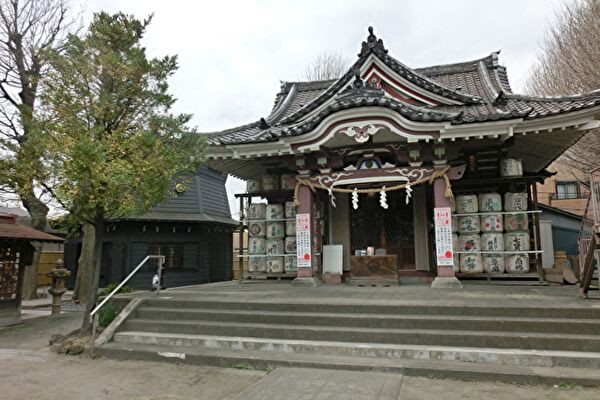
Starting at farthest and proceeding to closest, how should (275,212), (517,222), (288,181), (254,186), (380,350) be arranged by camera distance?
(254,186)
(275,212)
(288,181)
(517,222)
(380,350)

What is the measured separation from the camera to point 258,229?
1096cm

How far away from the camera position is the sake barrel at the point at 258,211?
11078mm

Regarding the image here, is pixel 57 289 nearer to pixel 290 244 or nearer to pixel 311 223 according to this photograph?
pixel 290 244

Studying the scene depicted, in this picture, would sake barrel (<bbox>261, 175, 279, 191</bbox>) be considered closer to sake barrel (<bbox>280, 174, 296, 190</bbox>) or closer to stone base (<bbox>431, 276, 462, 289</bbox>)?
sake barrel (<bbox>280, 174, 296, 190</bbox>)

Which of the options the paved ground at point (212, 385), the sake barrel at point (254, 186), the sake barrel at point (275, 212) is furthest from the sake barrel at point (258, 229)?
the paved ground at point (212, 385)

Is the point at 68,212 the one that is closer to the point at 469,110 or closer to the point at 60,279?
the point at 60,279

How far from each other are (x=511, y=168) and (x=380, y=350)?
658cm

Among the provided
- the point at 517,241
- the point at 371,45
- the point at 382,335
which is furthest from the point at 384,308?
the point at 371,45

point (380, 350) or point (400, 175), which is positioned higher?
point (400, 175)

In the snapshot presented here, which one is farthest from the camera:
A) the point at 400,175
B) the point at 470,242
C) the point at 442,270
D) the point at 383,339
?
the point at 470,242

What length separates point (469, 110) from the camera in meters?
10.1

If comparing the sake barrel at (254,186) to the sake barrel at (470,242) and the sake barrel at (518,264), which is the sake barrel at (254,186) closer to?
the sake barrel at (470,242)

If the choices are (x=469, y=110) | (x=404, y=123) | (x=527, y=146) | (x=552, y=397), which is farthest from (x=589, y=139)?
(x=552, y=397)

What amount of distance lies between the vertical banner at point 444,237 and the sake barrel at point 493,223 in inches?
58.7
